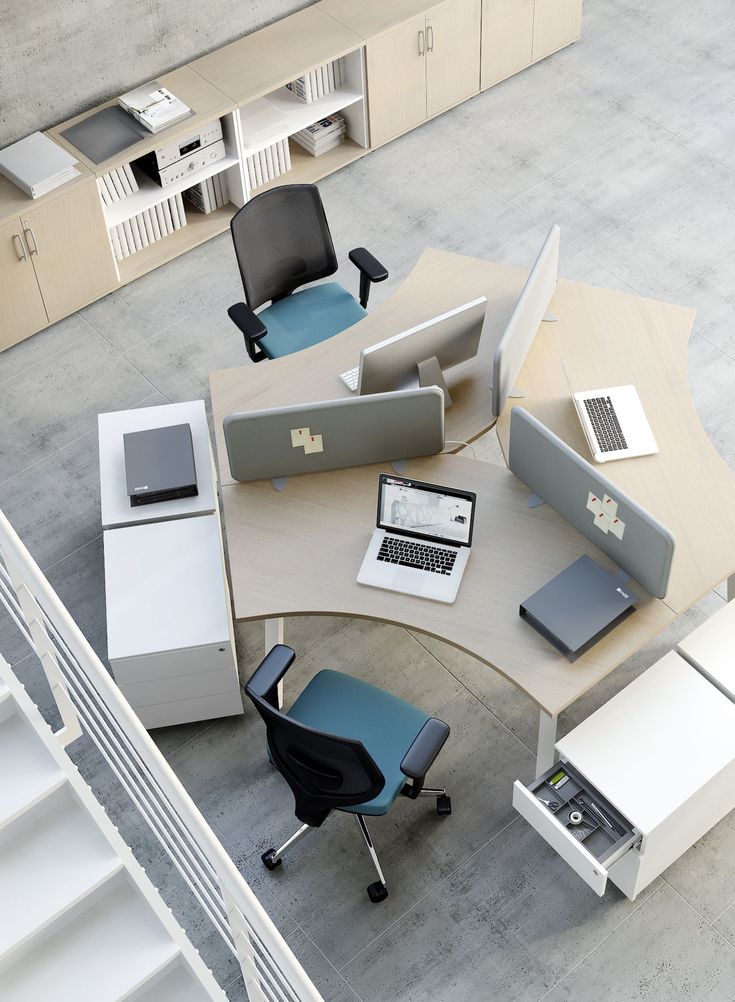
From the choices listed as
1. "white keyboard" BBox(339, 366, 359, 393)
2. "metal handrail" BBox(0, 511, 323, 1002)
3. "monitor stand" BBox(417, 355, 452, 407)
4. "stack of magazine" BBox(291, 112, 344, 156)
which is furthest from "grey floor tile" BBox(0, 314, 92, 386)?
"metal handrail" BBox(0, 511, 323, 1002)

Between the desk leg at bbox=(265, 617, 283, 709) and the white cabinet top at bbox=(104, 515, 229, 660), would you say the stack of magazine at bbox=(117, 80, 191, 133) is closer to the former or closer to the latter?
the white cabinet top at bbox=(104, 515, 229, 660)

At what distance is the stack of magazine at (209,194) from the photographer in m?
6.11

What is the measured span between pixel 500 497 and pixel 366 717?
91 cm

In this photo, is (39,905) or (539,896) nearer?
(39,905)

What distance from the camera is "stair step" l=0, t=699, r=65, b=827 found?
10.1ft

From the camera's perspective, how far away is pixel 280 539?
4129 millimetres

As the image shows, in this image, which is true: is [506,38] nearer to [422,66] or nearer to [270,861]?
[422,66]

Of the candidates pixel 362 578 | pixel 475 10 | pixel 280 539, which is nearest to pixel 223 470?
pixel 280 539

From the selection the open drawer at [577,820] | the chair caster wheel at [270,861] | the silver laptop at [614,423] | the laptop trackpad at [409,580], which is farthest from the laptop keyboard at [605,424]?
the chair caster wheel at [270,861]

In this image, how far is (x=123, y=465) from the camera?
14.9 ft

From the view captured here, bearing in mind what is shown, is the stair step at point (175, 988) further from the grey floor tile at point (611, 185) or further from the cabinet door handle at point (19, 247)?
the grey floor tile at point (611, 185)

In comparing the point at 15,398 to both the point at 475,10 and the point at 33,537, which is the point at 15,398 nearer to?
the point at 33,537

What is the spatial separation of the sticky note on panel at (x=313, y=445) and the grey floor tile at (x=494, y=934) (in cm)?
152

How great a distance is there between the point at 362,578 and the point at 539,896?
1.24 meters
